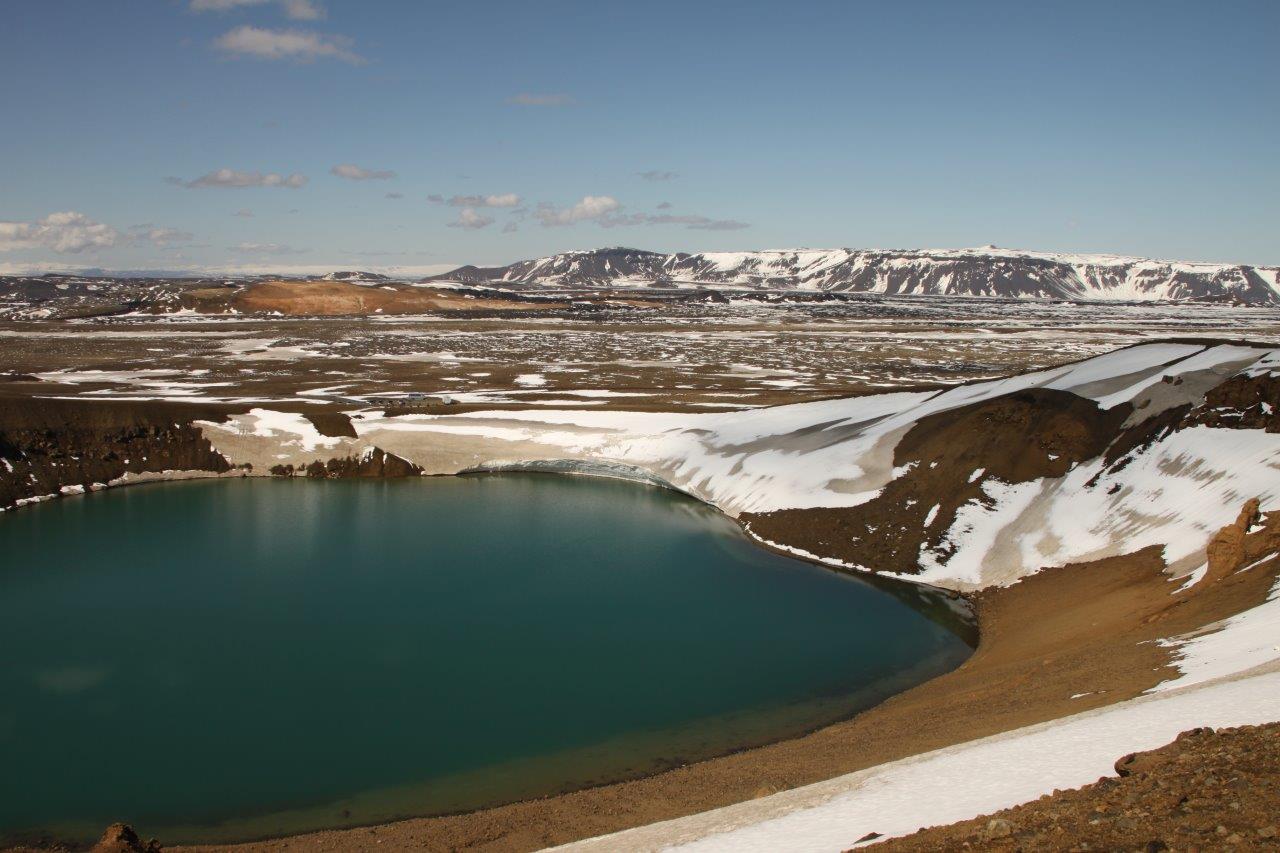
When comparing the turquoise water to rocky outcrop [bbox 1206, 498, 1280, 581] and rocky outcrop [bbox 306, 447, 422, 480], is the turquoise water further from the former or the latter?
rocky outcrop [bbox 306, 447, 422, 480]

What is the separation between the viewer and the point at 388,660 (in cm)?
2789

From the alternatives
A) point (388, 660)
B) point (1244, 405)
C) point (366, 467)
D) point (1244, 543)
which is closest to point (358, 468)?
point (366, 467)

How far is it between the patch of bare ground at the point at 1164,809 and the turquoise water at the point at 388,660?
10.9 m

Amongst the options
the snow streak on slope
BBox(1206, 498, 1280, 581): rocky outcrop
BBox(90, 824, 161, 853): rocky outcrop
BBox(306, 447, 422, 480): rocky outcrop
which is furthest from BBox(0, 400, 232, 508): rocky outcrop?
BBox(1206, 498, 1280, 581): rocky outcrop

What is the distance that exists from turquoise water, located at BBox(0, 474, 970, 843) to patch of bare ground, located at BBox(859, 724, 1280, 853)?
10.9 meters

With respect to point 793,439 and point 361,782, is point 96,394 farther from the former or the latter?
point 361,782

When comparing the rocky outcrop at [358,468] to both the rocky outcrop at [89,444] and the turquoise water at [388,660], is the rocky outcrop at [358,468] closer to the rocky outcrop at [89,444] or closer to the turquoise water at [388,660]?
the rocky outcrop at [89,444]

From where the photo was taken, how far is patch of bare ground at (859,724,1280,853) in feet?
34.2

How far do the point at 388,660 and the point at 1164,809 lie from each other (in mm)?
22782

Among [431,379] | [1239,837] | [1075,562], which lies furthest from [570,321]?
[1239,837]

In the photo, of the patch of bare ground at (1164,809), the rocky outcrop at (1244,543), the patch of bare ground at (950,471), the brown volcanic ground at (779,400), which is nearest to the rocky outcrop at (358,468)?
the brown volcanic ground at (779,400)

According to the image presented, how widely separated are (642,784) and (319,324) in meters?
174

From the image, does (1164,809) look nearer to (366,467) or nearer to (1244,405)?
(1244,405)

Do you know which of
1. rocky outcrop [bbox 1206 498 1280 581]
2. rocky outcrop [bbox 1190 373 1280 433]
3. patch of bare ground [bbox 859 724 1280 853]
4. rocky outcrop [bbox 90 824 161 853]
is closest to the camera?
patch of bare ground [bbox 859 724 1280 853]
